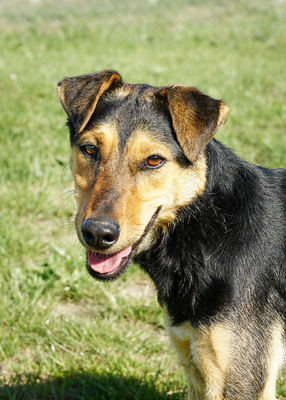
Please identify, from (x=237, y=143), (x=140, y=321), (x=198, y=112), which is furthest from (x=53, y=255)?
(x=237, y=143)

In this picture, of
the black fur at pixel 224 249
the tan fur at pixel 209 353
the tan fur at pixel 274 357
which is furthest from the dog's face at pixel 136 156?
the tan fur at pixel 274 357

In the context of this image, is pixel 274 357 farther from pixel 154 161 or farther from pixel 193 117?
pixel 193 117

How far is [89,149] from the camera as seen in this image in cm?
289

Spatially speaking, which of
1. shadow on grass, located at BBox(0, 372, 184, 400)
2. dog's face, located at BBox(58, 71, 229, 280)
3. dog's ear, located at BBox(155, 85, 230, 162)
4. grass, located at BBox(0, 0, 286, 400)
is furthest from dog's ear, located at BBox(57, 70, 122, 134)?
shadow on grass, located at BBox(0, 372, 184, 400)

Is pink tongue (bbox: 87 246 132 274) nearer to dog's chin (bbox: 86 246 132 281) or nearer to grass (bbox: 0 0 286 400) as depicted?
dog's chin (bbox: 86 246 132 281)

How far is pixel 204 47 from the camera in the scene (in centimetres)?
1260

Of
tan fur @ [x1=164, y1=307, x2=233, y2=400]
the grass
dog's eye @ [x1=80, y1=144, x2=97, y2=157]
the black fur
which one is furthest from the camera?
the grass

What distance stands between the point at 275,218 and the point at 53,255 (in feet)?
8.47

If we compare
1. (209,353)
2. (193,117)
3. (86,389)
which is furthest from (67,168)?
(209,353)

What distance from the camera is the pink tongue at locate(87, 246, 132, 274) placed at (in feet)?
8.72

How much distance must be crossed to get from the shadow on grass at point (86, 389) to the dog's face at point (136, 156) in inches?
47.3

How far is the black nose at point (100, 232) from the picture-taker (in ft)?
7.86

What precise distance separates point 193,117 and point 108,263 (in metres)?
1.17

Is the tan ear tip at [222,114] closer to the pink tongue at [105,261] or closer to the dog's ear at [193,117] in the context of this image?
the dog's ear at [193,117]
